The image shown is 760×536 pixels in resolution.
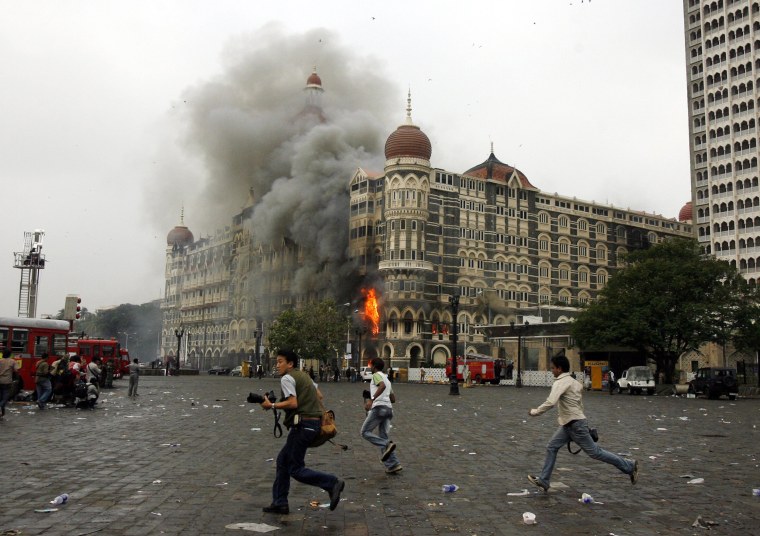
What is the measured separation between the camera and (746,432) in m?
17.4

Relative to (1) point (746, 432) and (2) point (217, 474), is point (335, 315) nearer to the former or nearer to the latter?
(1) point (746, 432)

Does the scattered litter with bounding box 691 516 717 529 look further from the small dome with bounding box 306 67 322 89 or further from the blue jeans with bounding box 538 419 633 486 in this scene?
the small dome with bounding box 306 67 322 89

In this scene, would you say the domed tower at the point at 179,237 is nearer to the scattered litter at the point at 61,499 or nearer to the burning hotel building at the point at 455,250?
the burning hotel building at the point at 455,250

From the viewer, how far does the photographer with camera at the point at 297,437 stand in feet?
24.5

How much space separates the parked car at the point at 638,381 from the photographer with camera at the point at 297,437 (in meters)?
37.3

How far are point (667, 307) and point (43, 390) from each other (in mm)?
36967

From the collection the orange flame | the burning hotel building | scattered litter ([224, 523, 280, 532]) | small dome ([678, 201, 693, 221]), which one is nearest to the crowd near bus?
scattered litter ([224, 523, 280, 532])

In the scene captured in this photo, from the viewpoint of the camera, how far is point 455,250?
3268 inches

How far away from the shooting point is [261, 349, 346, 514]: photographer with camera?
746 centimetres

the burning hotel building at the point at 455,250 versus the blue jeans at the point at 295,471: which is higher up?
the burning hotel building at the point at 455,250

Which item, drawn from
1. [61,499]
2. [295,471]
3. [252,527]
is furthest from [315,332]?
[252,527]

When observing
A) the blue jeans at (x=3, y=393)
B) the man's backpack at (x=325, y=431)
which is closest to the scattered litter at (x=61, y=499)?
the man's backpack at (x=325, y=431)

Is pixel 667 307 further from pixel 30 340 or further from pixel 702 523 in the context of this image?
pixel 702 523

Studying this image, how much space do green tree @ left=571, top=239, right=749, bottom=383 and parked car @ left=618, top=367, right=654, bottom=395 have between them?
3397mm
